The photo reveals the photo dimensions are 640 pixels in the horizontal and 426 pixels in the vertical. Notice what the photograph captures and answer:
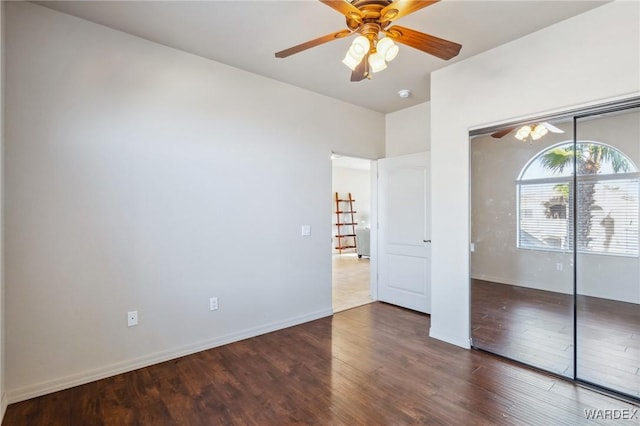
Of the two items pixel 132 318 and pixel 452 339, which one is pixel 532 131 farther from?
pixel 132 318

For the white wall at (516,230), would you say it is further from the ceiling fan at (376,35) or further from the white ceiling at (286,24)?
the ceiling fan at (376,35)

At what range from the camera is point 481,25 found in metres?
2.41

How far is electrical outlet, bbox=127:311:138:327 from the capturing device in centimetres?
256

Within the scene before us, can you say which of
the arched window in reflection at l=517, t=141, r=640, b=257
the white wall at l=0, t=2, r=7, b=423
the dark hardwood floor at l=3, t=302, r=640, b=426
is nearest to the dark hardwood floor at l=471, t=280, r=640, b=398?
the dark hardwood floor at l=3, t=302, r=640, b=426

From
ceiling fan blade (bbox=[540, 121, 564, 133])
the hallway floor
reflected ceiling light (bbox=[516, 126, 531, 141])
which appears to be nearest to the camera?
ceiling fan blade (bbox=[540, 121, 564, 133])

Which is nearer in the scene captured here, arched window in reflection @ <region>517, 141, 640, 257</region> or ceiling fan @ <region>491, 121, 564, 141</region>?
arched window in reflection @ <region>517, 141, 640, 257</region>

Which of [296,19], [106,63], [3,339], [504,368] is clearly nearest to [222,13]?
[296,19]

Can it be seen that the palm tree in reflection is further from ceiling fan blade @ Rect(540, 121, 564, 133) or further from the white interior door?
the white interior door

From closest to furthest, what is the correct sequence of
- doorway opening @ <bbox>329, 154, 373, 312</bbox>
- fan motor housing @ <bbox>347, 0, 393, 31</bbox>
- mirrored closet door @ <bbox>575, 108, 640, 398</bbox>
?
fan motor housing @ <bbox>347, 0, 393, 31</bbox> → mirrored closet door @ <bbox>575, 108, 640, 398</bbox> → doorway opening @ <bbox>329, 154, 373, 312</bbox>

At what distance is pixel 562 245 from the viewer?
2.59 m

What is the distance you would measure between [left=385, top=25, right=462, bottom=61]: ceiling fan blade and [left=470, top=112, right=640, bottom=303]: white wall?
4.44ft

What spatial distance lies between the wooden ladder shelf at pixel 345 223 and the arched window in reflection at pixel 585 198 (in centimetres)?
693

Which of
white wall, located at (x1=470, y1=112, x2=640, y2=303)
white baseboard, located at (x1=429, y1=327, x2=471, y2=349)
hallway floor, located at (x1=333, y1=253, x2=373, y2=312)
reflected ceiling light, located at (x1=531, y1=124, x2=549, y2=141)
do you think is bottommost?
hallway floor, located at (x1=333, y1=253, x2=373, y2=312)

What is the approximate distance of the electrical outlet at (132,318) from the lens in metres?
2.56
